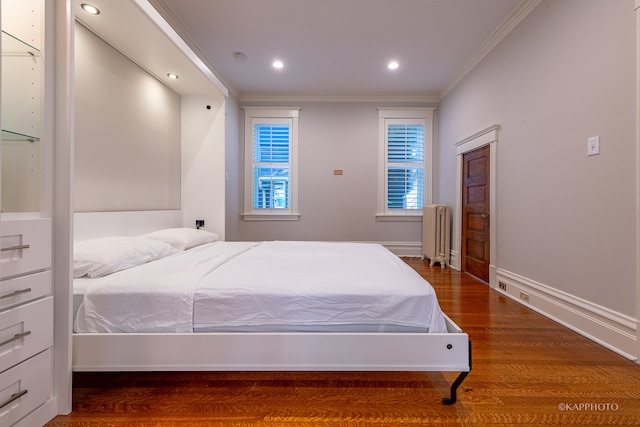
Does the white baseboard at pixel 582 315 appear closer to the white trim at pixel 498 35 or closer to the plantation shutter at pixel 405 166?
the plantation shutter at pixel 405 166

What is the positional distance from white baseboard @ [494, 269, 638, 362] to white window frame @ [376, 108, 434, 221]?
6.73ft

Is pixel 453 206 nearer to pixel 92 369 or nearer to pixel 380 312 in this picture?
pixel 380 312

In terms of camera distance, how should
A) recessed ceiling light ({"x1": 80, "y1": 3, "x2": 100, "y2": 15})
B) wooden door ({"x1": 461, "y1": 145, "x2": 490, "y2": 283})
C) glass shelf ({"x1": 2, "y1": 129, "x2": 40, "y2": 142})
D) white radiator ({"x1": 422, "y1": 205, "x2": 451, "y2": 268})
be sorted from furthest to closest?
white radiator ({"x1": 422, "y1": 205, "x2": 451, "y2": 268}) < wooden door ({"x1": 461, "y1": 145, "x2": 490, "y2": 283}) < recessed ceiling light ({"x1": 80, "y1": 3, "x2": 100, "y2": 15}) < glass shelf ({"x1": 2, "y1": 129, "x2": 40, "y2": 142})

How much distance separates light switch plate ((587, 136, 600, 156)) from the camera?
188 cm

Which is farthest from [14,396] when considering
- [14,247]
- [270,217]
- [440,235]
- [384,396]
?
→ [440,235]

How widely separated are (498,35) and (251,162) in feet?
11.7

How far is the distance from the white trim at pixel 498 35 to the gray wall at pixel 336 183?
0.96 metres

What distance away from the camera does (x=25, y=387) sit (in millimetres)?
1070

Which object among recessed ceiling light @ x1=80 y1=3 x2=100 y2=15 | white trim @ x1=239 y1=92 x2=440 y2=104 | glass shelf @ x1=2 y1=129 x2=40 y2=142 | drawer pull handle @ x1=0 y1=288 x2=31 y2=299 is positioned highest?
white trim @ x1=239 y1=92 x2=440 y2=104

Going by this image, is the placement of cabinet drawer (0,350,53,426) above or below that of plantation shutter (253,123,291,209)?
below

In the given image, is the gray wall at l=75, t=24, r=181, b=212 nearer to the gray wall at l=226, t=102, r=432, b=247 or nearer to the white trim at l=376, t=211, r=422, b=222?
the gray wall at l=226, t=102, r=432, b=247

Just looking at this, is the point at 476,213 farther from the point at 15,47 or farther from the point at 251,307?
the point at 15,47

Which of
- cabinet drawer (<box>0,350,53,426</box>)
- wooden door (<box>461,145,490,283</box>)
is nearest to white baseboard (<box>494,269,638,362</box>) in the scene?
wooden door (<box>461,145,490,283</box>)

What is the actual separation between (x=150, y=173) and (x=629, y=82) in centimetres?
366
